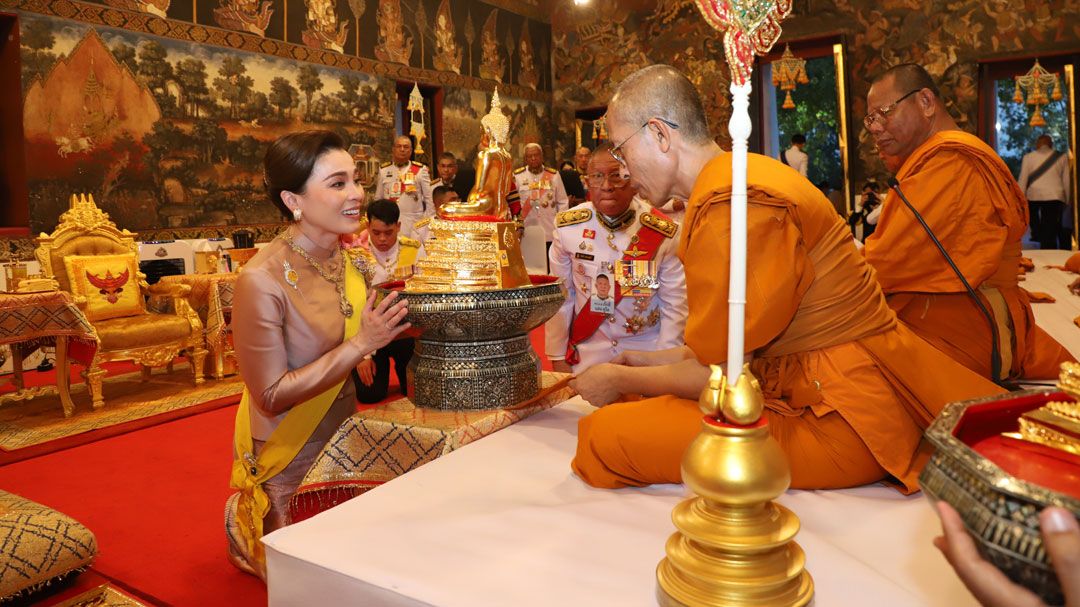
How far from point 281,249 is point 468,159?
453 inches

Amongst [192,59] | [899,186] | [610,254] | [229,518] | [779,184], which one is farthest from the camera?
[192,59]

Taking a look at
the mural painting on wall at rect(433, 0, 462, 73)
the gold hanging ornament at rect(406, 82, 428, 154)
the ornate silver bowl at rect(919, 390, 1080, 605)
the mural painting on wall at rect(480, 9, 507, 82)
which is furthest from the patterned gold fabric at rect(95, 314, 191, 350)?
the mural painting on wall at rect(480, 9, 507, 82)

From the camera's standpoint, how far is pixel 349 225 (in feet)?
8.25

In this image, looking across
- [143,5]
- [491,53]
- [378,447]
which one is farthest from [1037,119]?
[378,447]

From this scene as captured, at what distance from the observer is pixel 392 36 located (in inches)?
474

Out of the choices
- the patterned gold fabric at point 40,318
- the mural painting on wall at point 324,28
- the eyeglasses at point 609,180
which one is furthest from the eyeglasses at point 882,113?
the mural painting on wall at point 324,28

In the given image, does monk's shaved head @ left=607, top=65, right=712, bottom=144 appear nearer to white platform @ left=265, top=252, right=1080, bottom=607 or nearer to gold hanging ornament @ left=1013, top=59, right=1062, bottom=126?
white platform @ left=265, top=252, right=1080, bottom=607

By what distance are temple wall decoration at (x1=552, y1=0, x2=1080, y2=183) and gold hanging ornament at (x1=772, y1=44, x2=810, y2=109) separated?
1.93 feet

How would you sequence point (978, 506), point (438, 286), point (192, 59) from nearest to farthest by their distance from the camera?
point (978, 506) → point (438, 286) → point (192, 59)

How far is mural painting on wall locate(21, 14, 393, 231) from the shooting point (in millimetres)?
7754

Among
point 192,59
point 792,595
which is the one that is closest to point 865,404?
point 792,595

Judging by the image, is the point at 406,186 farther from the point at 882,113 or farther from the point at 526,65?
the point at 882,113

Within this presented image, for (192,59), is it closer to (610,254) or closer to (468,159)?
(468,159)

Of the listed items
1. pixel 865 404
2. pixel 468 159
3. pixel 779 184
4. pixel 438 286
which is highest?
pixel 468 159
